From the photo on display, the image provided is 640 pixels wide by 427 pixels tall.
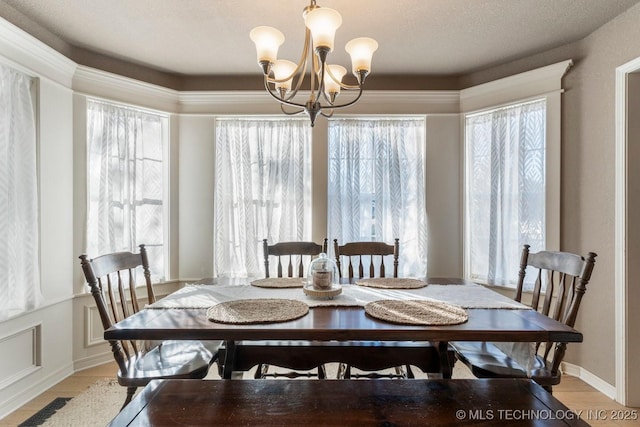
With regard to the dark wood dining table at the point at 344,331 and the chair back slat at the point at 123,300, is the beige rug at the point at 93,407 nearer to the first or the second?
the chair back slat at the point at 123,300

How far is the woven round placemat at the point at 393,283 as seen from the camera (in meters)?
1.95

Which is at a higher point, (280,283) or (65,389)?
(280,283)

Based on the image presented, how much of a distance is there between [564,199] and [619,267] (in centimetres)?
64

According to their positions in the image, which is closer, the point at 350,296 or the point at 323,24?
the point at 323,24

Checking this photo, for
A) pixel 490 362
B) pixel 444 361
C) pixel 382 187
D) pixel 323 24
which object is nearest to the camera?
pixel 323 24

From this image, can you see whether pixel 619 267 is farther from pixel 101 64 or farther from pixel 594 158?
pixel 101 64

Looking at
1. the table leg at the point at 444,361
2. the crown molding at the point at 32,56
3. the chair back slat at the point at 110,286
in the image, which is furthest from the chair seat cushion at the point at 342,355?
the crown molding at the point at 32,56

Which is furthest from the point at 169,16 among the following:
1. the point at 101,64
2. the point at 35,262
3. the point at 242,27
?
the point at 35,262

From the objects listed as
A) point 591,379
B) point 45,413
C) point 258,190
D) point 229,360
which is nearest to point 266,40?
point 229,360

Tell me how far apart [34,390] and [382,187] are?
301 cm

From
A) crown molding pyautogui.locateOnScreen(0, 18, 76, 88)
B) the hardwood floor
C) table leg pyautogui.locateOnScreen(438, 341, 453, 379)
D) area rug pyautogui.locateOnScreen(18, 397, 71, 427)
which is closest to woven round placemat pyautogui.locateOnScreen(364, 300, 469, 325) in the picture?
table leg pyautogui.locateOnScreen(438, 341, 453, 379)

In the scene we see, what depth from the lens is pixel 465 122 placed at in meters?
3.21

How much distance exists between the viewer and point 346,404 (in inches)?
45.9

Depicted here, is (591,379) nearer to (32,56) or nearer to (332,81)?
(332,81)
